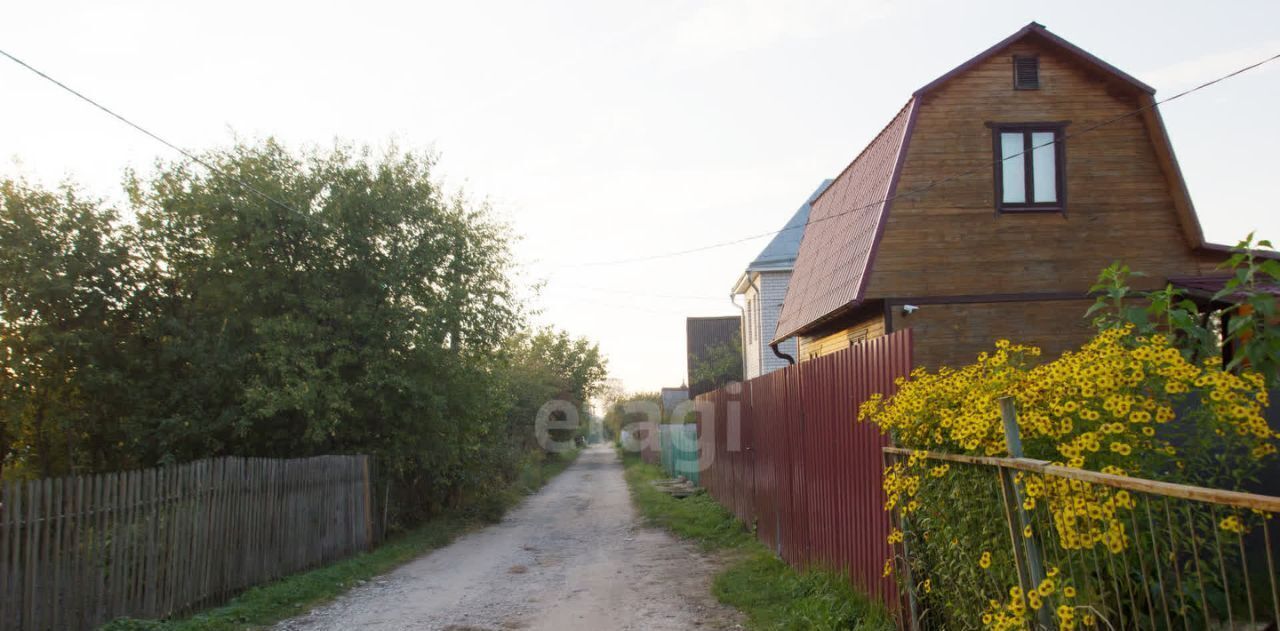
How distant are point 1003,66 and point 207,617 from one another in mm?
12273

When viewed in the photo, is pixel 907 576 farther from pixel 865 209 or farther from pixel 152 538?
pixel 865 209

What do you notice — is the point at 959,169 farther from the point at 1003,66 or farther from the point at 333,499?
the point at 333,499

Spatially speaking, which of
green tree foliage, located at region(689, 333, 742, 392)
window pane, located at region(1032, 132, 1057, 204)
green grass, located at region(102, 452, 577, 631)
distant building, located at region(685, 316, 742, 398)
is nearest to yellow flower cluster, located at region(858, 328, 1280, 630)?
green grass, located at region(102, 452, 577, 631)

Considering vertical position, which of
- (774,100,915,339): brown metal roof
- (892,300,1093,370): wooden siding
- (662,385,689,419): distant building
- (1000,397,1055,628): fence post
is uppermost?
(774,100,915,339): brown metal roof

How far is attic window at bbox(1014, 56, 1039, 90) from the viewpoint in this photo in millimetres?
13805

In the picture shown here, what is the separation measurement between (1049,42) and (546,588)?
33.9 ft

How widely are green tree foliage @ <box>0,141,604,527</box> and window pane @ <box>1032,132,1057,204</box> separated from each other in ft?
29.9

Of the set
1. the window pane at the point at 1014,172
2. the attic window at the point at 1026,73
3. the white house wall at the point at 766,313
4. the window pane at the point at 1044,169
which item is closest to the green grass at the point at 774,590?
the window pane at the point at 1014,172

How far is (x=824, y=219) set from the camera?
17.8 meters

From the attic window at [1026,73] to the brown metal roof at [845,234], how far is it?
1608 millimetres

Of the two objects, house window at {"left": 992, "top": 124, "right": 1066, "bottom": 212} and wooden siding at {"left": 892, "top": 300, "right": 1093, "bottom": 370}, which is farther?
house window at {"left": 992, "top": 124, "right": 1066, "bottom": 212}

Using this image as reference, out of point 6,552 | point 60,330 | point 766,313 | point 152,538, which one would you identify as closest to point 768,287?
point 766,313

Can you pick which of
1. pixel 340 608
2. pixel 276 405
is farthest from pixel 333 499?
pixel 340 608

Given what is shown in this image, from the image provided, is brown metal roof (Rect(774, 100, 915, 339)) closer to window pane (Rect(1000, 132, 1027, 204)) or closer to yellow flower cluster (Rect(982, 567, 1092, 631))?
window pane (Rect(1000, 132, 1027, 204))
